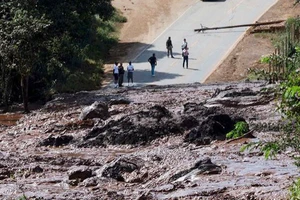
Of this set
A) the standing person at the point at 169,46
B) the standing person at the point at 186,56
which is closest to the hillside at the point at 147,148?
the standing person at the point at 186,56

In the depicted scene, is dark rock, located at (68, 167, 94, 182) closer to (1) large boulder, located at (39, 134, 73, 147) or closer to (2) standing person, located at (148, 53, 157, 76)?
(1) large boulder, located at (39, 134, 73, 147)

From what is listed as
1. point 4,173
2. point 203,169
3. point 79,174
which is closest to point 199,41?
point 4,173

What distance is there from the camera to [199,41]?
5084 centimetres

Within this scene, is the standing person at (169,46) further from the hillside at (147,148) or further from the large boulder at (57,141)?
the large boulder at (57,141)

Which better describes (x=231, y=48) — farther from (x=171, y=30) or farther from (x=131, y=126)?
(x=131, y=126)

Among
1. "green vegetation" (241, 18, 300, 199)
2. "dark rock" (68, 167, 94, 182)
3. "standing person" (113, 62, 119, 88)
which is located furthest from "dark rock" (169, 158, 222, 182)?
"standing person" (113, 62, 119, 88)

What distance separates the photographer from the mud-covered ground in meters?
18.5

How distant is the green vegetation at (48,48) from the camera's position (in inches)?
1302

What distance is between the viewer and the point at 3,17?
34.8 m

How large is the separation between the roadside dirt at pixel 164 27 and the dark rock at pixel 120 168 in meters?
20.6

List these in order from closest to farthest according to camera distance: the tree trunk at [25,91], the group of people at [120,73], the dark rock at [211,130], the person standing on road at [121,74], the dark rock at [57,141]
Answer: the dark rock at [211,130] → the dark rock at [57,141] → the tree trunk at [25,91] → the group of people at [120,73] → the person standing on road at [121,74]

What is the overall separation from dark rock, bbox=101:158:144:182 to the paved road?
20218mm

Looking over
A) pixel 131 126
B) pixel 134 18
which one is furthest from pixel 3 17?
pixel 134 18

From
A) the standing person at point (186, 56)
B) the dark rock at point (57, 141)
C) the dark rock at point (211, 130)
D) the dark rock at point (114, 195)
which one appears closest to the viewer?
the dark rock at point (114, 195)
